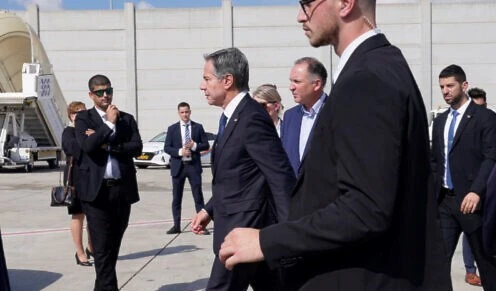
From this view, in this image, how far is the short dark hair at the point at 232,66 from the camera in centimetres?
496

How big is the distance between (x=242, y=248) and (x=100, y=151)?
484cm

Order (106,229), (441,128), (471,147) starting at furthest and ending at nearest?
1. (106,229)
2. (441,128)
3. (471,147)

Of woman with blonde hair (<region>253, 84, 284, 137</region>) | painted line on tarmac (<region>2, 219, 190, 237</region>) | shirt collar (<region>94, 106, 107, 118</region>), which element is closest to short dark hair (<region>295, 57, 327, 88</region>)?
woman with blonde hair (<region>253, 84, 284, 137</region>)

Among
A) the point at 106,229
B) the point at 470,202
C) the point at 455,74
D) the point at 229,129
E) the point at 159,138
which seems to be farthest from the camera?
the point at 159,138

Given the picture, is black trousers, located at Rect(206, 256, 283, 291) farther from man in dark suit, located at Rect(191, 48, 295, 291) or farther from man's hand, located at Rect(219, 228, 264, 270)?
man's hand, located at Rect(219, 228, 264, 270)

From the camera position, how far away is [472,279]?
7.90 meters

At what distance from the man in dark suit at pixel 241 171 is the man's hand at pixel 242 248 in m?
2.42

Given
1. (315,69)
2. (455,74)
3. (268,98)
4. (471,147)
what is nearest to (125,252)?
(268,98)

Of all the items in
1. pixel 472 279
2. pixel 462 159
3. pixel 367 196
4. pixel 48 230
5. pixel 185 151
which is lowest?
pixel 48 230

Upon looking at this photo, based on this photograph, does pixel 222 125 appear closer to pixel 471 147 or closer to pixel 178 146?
pixel 471 147

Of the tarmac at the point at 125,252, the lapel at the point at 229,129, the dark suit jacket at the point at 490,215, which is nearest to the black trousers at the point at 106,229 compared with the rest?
the tarmac at the point at 125,252

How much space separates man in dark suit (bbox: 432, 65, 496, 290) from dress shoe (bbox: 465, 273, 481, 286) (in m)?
1.67

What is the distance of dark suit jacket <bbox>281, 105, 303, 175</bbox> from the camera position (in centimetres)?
626

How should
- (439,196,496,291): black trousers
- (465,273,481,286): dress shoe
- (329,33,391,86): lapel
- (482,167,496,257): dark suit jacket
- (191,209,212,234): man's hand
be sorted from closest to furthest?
(329,33,391,86): lapel, (482,167,496,257): dark suit jacket, (191,209,212,234): man's hand, (439,196,496,291): black trousers, (465,273,481,286): dress shoe
